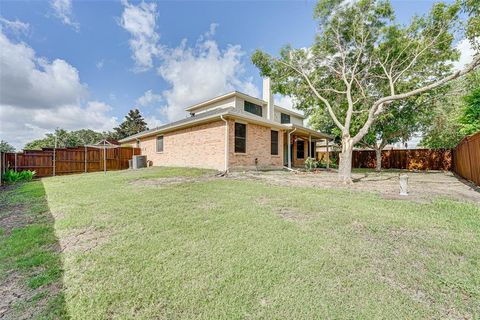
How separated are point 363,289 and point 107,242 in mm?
3433

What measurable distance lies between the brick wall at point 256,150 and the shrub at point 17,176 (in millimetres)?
11279

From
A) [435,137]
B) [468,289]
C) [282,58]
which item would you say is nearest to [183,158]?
[282,58]

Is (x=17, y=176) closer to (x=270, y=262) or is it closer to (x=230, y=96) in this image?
(x=230, y=96)

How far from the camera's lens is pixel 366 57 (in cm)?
1112

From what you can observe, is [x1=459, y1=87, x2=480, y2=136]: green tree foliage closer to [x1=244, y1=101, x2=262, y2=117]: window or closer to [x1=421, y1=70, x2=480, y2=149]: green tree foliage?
[x1=421, y1=70, x2=480, y2=149]: green tree foliage

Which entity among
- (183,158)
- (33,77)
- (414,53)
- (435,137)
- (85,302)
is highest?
(33,77)

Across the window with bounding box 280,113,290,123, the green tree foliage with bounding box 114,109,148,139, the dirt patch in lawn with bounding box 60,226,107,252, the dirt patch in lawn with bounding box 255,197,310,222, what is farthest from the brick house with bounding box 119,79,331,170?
the green tree foliage with bounding box 114,109,148,139

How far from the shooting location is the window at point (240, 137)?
38.8 feet

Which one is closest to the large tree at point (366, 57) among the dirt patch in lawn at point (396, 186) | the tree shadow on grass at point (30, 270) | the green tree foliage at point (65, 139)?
the dirt patch in lawn at point (396, 186)

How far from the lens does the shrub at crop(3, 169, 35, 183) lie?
10.8m

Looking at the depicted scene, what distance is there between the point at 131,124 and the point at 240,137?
41.3 meters

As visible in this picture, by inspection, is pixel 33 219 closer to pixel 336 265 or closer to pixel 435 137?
pixel 336 265

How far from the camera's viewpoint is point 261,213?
4.46m

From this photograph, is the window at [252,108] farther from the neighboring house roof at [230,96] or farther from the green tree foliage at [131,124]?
the green tree foliage at [131,124]
